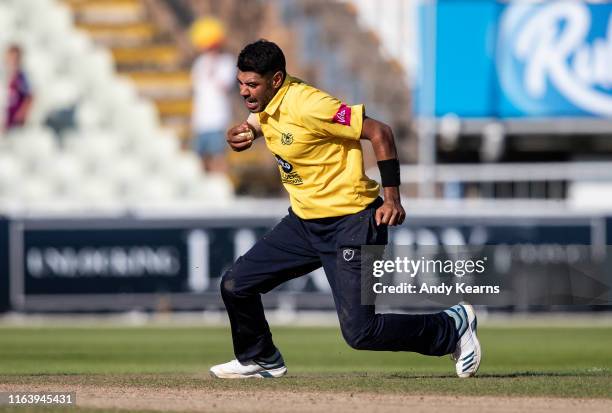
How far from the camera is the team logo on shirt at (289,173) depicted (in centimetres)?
811

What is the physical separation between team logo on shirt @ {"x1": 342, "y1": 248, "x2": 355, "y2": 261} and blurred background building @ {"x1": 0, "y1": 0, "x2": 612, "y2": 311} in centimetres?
763

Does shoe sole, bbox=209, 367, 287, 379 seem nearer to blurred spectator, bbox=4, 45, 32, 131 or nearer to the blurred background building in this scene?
the blurred background building

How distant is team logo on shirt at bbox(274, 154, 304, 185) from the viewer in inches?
319

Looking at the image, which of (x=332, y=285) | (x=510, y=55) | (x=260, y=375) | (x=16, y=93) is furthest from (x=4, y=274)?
(x=332, y=285)

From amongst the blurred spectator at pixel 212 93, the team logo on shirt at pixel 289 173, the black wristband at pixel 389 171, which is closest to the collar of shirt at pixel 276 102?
the team logo on shirt at pixel 289 173

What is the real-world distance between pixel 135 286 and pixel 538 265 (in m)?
8.46

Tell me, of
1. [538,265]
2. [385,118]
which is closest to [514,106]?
[385,118]

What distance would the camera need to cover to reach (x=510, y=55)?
21.8m

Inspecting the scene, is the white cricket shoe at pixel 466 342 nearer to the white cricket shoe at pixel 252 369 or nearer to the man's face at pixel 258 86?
the white cricket shoe at pixel 252 369

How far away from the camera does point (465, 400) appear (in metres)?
7.45

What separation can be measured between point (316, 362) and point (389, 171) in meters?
4.41

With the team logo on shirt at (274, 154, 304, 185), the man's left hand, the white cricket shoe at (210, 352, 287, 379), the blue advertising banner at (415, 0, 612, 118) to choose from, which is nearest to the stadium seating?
the blue advertising banner at (415, 0, 612, 118)

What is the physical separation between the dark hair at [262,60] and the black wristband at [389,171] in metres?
0.84

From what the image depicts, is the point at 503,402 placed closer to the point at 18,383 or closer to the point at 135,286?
the point at 18,383
